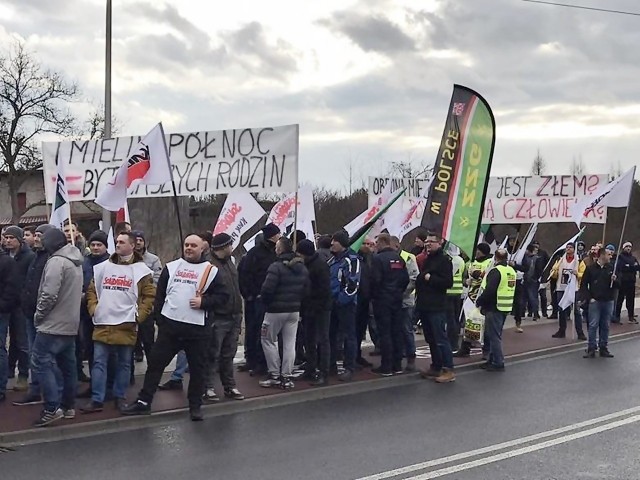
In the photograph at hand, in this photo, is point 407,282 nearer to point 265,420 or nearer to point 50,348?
point 265,420

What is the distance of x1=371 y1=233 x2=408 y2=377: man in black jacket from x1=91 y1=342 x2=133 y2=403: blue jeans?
142 inches

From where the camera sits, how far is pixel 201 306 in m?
8.09

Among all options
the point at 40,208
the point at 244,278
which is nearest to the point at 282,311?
the point at 244,278

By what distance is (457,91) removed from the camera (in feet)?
40.0

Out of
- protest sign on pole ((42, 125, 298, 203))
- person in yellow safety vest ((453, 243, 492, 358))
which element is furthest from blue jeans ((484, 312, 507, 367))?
protest sign on pole ((42, 125, 298, 203))

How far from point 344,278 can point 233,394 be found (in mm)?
2166

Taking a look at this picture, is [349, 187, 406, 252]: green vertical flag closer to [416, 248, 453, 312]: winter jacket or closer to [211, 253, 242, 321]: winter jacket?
[416, 248, 453, 312]: winter jacket

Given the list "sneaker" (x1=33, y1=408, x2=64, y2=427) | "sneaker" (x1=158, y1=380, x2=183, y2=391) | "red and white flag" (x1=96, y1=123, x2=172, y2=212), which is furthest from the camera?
"red and white flag" (x1=96, y1=123, x2=172, y2=212)

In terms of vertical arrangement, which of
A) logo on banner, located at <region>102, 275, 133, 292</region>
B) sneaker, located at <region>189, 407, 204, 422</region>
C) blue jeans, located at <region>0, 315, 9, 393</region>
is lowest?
sneaker, located at <region>189, 407, 204, 422</region>

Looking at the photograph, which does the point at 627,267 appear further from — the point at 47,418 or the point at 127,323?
the point at 47,418

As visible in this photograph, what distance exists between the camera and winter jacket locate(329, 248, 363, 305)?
412 inches

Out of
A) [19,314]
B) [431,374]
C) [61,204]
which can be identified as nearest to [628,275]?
[431,374]

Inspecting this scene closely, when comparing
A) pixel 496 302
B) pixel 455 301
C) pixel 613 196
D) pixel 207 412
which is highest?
pixel 613 196

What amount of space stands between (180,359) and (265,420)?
1781 mm
